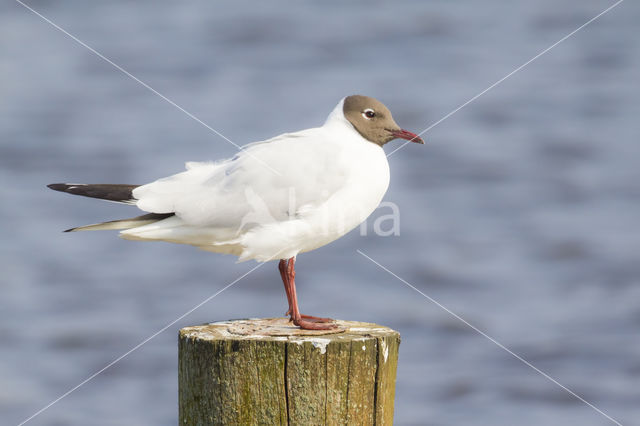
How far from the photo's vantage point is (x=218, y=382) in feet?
10.4

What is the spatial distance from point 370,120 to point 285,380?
170 centimetres

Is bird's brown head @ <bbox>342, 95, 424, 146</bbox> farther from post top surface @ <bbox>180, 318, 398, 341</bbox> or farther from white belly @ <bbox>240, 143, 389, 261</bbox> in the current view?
post top surface @ <bbox>180, 318, 398, 341</bbox>

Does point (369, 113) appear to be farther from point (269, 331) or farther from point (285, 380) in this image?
point (285, 380)

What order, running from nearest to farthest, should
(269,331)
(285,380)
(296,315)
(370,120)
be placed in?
1. (285,380)
2. (269,331)
3. (296,315)
4. (370,120)

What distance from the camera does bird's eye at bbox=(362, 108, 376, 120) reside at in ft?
14.1

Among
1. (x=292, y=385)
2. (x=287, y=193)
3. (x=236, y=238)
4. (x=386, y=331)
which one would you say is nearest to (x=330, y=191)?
(x=287, y=193)

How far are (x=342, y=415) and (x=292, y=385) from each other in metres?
0.24

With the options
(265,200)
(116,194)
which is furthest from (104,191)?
(265,200)

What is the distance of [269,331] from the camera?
3.55m

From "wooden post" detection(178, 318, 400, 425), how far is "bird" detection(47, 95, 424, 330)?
0.62 metres

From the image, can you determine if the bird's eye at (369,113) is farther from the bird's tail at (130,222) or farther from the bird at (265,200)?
the bird's tail at (130,222)

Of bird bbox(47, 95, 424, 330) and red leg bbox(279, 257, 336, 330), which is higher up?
bird bbox(47, 95, 424, 330)

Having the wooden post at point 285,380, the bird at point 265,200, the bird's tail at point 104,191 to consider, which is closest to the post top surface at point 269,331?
the wooden post at point 285,380

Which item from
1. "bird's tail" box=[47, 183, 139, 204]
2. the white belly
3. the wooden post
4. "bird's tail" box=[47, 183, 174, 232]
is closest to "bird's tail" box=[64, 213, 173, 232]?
"bird's tail" box=[47, 183, 174, 232]
